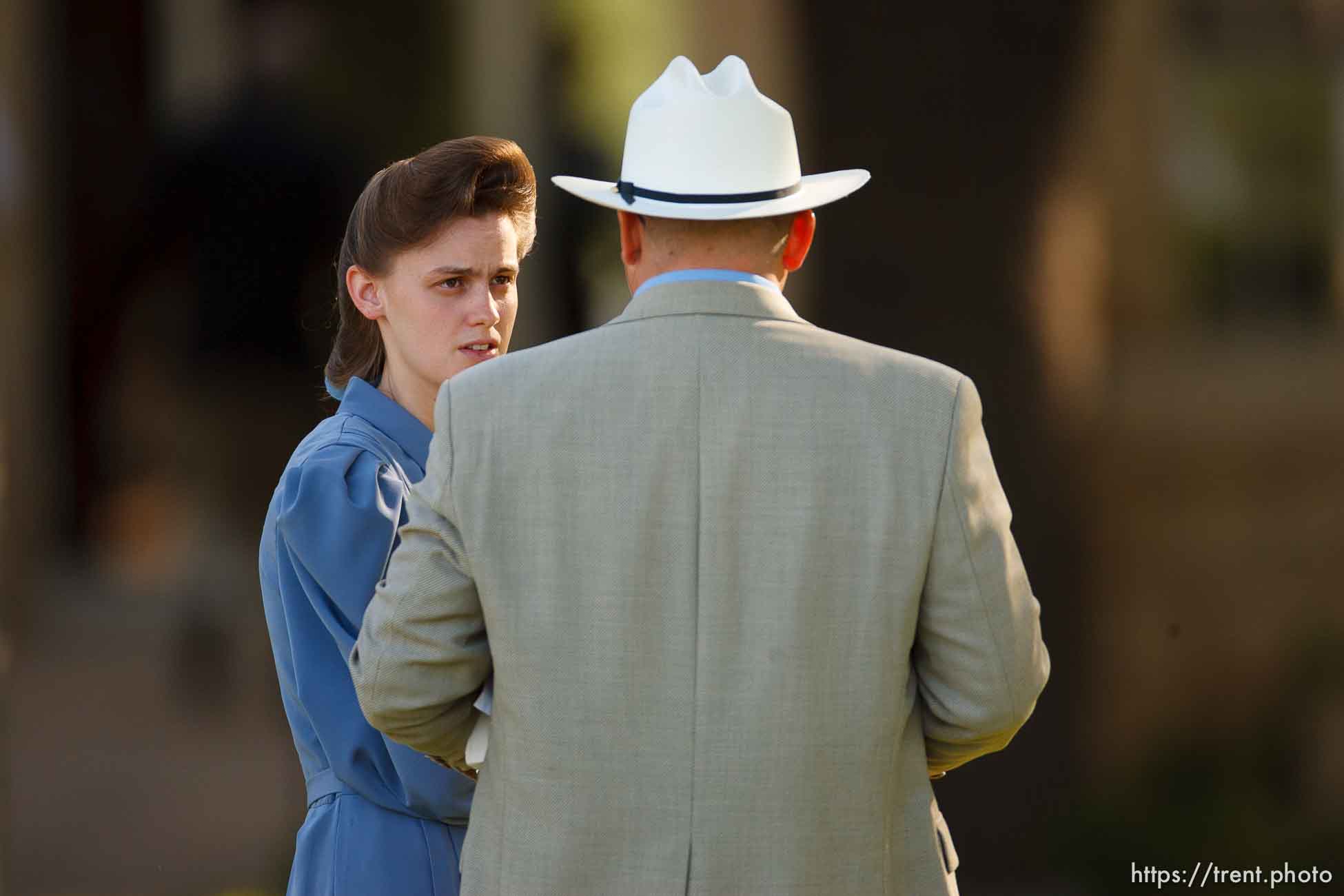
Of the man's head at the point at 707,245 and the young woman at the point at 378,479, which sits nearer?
the man's head at the point at 707,245

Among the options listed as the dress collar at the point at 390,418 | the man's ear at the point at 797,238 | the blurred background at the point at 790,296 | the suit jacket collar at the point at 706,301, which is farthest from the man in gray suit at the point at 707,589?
the blurred background at the point at 790,296

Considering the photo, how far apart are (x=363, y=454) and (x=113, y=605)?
228cm

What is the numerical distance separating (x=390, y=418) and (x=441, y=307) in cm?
18

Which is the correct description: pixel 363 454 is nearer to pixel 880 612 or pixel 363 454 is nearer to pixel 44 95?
pixel 880 612

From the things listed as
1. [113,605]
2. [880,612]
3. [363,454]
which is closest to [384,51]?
[113,605]

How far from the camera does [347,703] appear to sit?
2.21 meters

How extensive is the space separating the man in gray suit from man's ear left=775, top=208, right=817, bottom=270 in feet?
0.36

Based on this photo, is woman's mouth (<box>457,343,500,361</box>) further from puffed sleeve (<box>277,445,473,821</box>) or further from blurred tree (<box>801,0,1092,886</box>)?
blurred tree (<box>801,0,1092,886</box>)

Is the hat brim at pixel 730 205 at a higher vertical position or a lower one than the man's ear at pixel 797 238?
higher

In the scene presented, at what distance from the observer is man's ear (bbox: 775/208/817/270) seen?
6.46 feet

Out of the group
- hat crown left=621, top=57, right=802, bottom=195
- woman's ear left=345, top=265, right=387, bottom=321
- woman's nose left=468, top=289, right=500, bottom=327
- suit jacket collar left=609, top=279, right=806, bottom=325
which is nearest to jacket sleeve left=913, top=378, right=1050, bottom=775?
suit jacket collar left=609, top=279, right=806, bottom=325

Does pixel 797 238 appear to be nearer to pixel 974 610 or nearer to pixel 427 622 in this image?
pixel 974 610

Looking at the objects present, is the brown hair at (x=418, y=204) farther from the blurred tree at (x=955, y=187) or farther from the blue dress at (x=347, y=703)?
the blurred tree at (x=955, y=187)

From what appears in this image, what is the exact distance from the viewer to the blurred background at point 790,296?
4.23 m
